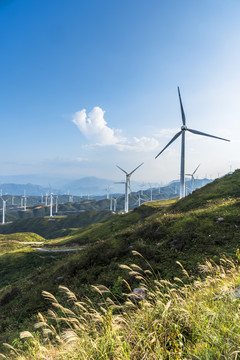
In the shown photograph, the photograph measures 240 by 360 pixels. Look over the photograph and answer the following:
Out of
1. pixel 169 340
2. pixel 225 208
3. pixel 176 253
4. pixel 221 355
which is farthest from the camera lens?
pixel 225 208

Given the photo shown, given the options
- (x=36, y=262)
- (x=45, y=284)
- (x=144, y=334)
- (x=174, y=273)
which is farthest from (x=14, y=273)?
(x=144, y=334)

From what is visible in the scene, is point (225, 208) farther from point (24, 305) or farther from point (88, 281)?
point (24, 305)

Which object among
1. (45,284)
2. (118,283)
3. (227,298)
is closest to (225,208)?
(118,283)

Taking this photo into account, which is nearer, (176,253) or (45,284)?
(176,253)

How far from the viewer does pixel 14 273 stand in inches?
2140

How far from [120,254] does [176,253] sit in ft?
23.5

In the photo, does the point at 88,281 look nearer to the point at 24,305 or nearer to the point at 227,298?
the point at 24,305

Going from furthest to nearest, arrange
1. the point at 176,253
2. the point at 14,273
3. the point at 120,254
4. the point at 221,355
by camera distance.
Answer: the point at 14,273, the point at 120,254, the point at 176,253, the point at 221,355

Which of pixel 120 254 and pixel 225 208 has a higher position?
pixel 225 208

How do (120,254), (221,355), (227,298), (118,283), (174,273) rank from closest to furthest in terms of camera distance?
(221,355) → (227,298) → (174,273) → (118,283) → (120,254)

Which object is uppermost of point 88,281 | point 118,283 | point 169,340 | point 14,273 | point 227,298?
point 227,298

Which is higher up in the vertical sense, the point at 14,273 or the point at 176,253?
the point at 176,253

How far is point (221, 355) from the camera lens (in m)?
3.58

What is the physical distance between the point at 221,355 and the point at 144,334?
200cm
